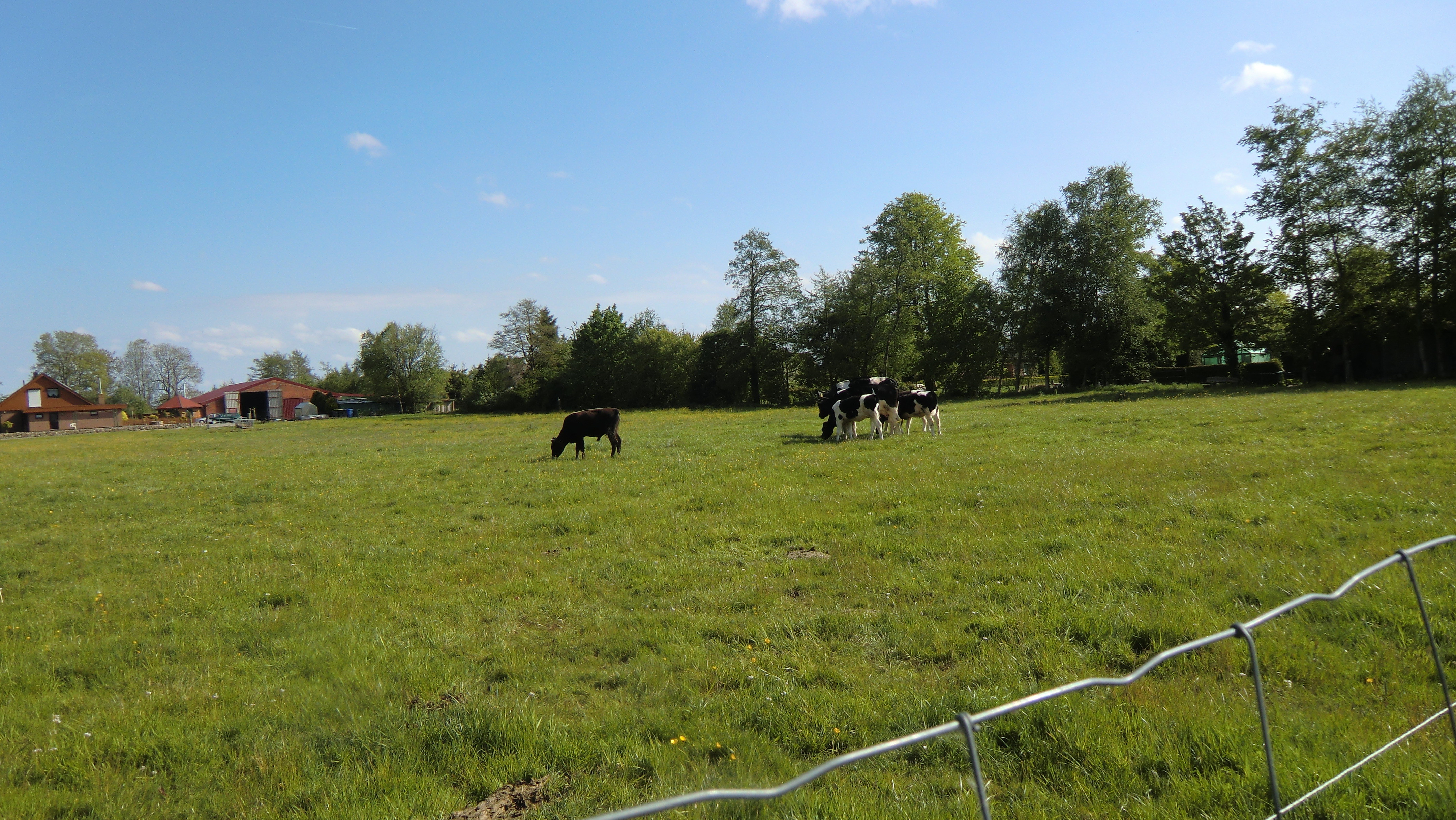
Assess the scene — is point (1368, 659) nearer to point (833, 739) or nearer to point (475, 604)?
point (833, 739)

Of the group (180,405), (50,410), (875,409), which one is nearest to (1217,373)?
(875,409)

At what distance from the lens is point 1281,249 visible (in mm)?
41250

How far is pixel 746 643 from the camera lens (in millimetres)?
6309

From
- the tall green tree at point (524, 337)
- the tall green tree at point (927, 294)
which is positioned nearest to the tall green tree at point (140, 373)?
the tall green tree at point (524, 337)

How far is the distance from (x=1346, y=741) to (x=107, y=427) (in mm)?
106103

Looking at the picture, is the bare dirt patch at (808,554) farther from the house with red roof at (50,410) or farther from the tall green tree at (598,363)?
the house with red roof at (50,410)

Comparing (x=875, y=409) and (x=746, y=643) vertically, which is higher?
(x=875, y=409)

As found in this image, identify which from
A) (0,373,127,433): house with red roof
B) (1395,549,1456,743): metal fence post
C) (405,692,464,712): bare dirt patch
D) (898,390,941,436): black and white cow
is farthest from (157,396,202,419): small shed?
(1395,549,1456,743): metal fence post

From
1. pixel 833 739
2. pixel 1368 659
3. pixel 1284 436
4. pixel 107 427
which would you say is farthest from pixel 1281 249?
pixel 107 427

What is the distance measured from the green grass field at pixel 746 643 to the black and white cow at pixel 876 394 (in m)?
9.08

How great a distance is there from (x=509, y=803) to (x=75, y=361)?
147 m

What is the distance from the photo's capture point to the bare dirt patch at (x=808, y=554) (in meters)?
9.02

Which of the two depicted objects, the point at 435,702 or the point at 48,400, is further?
the point at 48,400

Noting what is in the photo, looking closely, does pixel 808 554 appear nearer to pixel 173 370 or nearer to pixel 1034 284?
pixel 1034 284
